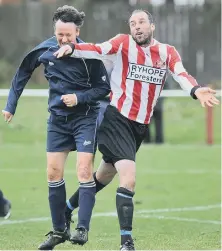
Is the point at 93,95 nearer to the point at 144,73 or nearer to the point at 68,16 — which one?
the point at 144,73

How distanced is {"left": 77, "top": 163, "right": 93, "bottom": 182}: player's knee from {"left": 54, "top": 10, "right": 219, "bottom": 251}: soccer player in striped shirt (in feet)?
0.70

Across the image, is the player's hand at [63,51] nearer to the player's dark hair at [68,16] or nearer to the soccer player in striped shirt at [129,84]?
the soccer player in striped shirt at [129,84]

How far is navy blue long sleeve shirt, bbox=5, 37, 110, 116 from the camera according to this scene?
27.9 ft

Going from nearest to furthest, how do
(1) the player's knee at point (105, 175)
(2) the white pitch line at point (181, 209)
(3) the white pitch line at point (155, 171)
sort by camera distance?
(1) the player's knee at point (105, 175)
(2) the white pitch line at point (181, 209)
(3) the white pitch line at point (155, 171)

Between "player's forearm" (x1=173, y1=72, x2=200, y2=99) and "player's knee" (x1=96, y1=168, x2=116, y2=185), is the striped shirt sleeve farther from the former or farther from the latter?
"player's knee" (x1=96, y1=168, x2=116, y2=185)

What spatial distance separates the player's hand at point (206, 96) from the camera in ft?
25.4

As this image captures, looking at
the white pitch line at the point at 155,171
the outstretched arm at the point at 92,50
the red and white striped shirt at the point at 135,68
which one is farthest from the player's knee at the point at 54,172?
the white pitch line at the point at 155,171

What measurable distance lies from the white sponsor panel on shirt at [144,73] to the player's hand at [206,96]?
2.08 ft

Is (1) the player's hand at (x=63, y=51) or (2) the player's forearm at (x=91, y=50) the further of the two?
(2) the player's forearm at (x=91, y=50)

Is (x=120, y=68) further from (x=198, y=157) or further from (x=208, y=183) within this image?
(x=198, y=157)

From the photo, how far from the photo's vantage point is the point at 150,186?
14.6 metres

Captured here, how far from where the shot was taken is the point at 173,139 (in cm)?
2205

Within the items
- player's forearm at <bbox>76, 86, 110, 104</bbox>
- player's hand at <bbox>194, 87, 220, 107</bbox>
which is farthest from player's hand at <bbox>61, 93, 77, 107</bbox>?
player's hand at <bbox>194, 87, 220, 107</bbox>

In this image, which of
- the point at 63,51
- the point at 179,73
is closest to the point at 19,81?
the point at 63,51
